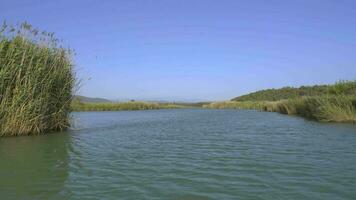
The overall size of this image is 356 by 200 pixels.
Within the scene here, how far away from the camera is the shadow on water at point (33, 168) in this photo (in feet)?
22.9

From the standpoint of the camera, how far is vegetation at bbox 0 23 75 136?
16.4 metres

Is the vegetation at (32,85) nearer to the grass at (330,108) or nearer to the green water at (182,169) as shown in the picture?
the green water at (182,169)

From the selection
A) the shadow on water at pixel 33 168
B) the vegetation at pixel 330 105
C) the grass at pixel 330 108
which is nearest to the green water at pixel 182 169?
→ the shadow on water at pixel 33 168

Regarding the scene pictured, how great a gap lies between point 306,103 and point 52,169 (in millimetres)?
25488

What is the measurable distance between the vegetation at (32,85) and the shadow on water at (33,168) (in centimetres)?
179

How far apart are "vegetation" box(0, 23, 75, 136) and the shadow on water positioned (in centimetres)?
179

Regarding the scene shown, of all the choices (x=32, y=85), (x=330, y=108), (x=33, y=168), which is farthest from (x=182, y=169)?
(x=330, y=108)

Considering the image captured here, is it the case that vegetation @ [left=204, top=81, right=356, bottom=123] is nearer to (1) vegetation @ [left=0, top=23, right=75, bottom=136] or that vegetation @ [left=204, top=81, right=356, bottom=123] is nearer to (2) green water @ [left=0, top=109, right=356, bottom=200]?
(2) green water @ [left=0, top=109, right=356, bottom=200]

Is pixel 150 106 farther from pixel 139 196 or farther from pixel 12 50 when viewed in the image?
pixel 139 196

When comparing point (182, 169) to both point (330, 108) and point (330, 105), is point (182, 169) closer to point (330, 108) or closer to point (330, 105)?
point (330, 108)

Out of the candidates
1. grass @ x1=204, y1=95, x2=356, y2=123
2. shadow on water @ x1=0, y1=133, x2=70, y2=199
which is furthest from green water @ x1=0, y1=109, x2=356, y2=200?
grass @ x1=204, y1=95, x2=356, y2=123

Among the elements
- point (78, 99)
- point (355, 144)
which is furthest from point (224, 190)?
point (78, 99)

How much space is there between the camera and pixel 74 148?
42.1 ft

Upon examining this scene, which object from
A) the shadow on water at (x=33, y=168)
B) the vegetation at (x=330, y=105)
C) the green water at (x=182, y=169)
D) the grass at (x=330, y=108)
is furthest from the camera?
the vegetation at (x=330, y=105)
